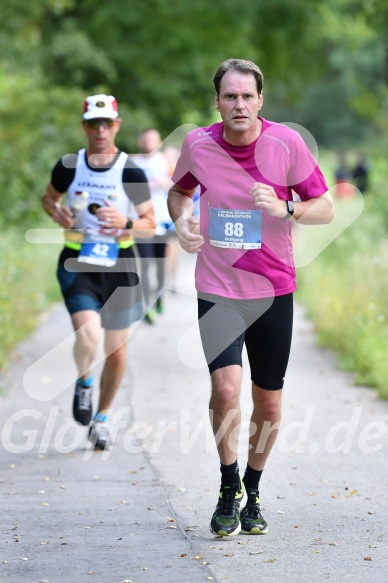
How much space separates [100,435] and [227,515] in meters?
2.50

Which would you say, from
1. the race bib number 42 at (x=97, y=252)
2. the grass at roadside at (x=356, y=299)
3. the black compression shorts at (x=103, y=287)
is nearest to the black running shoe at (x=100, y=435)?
the black compression shorts at (x=103, y=287)

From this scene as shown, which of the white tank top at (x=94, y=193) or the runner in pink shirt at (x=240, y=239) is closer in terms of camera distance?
the runner in pink shirt at (x=240, y=239)

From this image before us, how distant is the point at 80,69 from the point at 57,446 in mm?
23420

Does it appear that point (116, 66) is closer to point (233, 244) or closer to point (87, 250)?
point (87, 250)

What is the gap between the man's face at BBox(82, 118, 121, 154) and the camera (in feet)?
26.8

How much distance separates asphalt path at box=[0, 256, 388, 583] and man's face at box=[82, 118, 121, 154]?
197cm

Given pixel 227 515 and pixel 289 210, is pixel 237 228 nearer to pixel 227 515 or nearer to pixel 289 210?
pixel 289 210

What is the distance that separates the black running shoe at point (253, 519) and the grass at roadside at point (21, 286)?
222 inches

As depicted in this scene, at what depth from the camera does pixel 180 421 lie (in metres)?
9.52

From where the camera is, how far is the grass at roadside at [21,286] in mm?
12758

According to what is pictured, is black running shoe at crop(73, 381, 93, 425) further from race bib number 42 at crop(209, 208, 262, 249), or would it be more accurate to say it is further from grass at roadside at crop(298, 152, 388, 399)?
grass at roadside at crop(298, 152, 388, 399)

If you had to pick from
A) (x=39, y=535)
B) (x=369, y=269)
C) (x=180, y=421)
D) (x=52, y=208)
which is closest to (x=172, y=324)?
(x=369, y=269)

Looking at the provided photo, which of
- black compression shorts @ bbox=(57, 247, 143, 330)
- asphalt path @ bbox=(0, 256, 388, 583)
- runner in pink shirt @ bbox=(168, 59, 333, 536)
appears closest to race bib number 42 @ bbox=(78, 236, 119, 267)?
black compression shorts @ bbox=(57, 247, 143, 330)

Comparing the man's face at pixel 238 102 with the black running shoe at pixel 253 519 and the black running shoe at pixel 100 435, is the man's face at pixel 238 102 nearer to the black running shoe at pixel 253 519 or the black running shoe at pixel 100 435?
the black running shoe at pixel 253 519
